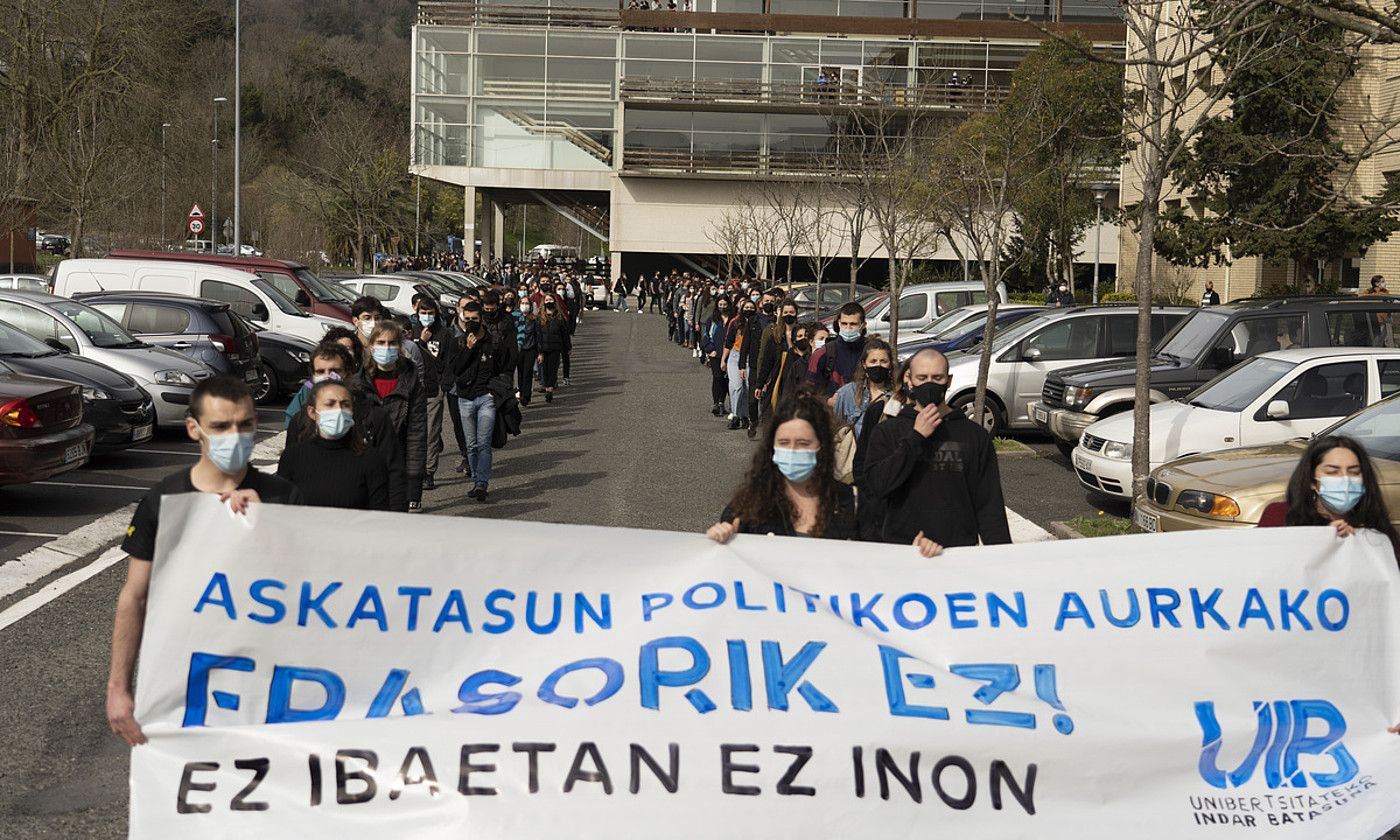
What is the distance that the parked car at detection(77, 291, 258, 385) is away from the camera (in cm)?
2033

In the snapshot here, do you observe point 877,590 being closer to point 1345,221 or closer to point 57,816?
point 57,816

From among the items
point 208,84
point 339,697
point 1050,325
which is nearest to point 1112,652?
point 339,697

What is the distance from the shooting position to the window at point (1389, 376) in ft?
44.8

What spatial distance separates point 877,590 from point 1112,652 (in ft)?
2.74

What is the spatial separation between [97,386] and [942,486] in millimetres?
11192

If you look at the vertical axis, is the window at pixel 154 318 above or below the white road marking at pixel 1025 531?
above

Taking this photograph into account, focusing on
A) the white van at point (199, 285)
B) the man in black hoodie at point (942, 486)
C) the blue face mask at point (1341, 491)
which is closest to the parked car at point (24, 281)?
the white van at point (199, 285)

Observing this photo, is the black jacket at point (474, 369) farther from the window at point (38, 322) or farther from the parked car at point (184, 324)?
the parked car at point (184, 324)

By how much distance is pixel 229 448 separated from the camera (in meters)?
4.91

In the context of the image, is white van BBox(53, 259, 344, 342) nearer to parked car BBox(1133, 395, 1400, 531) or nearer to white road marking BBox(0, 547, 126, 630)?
white road marking BBox(0, 547, 126, 630)

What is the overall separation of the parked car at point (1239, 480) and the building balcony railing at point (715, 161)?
168ft

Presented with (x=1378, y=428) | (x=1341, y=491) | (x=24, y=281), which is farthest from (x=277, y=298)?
(x=1341, y=491)

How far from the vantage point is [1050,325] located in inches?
766

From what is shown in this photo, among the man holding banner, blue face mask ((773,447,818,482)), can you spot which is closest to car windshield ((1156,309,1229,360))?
blue face mask ((773,447,818,482))
